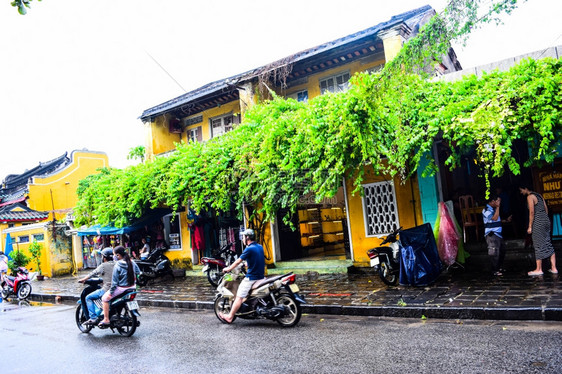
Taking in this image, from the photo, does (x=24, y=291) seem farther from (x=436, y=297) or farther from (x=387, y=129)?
(x=436, y=297)

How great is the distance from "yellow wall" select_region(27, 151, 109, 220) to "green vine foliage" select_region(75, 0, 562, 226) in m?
18.0

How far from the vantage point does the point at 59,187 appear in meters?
28.8

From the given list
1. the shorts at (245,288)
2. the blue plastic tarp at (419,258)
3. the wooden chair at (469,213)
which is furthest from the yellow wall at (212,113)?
the shorts at (245,288)

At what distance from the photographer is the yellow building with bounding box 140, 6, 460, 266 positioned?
40.5ft

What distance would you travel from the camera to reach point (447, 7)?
295 inches

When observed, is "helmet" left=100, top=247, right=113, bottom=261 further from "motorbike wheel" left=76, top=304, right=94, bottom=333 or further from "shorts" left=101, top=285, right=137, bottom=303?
"motorbike wheel" left=76, top=304, right=94, bottom=333

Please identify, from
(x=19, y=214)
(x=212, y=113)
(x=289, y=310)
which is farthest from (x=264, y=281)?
(x=19, y=214)

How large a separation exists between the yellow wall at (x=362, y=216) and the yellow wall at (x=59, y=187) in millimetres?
20353

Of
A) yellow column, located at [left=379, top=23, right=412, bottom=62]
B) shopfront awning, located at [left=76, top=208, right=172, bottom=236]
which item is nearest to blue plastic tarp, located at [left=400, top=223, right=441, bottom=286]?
yellow column, located at [left=379, top=23, right=412, bottom=62]

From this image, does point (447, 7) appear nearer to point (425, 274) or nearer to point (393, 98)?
point (393, 98)

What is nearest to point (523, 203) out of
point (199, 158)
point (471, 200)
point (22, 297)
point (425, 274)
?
point (471, 200)

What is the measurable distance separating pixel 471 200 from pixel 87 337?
10187mm

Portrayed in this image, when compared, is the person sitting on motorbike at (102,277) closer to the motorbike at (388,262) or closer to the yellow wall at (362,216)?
the motorbike at (388,262)

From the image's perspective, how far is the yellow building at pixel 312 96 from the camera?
12344 mm
